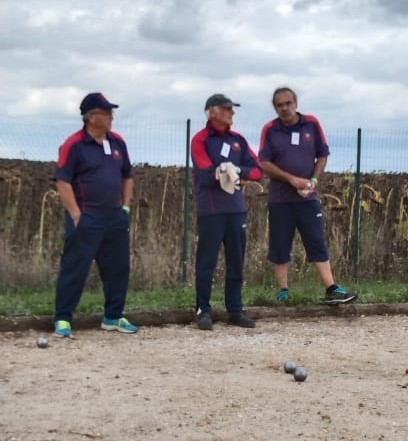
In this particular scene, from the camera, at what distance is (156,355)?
6.66 m

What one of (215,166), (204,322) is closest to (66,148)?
(215,166)

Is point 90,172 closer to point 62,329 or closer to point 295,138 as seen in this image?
point 62,329

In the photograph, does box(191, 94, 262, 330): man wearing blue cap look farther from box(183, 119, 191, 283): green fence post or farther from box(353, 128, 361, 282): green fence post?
box(353, 128, 361, 282): green fence post

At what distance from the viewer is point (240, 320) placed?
313 inches

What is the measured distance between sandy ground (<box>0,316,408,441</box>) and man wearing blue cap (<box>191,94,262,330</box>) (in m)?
0.45

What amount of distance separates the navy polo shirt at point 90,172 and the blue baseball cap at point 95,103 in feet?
0.65

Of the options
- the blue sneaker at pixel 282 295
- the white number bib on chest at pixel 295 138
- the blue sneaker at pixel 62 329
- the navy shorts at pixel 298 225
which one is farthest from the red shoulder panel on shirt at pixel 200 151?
the blue sneaker at pixel 282 295

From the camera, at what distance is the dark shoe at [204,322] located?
775 centimetres

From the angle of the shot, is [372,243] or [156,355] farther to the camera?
[372,243]

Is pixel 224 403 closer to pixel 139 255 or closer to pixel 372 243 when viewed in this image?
pixel 139 255

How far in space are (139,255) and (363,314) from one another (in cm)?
301

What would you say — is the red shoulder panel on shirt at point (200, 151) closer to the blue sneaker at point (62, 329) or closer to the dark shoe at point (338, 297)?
the blue sneaker at point (62, 329)

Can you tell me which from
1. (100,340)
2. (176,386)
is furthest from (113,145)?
(176,386)

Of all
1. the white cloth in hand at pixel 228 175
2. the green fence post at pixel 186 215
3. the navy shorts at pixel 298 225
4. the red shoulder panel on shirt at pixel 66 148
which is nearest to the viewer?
the red shoulder panel on shirt at pixel 66 148
